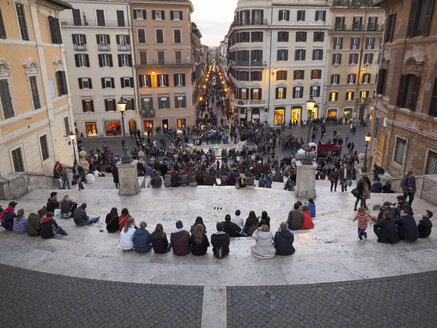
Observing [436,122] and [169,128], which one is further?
[169,128]

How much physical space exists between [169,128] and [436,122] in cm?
3085

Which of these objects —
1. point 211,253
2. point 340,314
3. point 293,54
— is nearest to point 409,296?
point 340,314

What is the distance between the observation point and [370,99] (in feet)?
151

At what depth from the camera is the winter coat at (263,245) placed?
8398 mm

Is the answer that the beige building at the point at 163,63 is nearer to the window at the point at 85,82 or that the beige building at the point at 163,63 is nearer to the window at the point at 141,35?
the window at the point at 141,35

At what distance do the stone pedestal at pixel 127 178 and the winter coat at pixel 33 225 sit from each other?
5.28 meters

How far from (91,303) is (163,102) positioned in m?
35.2

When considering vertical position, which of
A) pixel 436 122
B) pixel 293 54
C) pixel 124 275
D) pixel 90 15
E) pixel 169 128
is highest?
pixel 90 15

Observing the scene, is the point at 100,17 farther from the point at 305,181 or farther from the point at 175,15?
the point at 305,181

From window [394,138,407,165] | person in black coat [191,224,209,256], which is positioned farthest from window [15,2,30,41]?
window [394,138,407,165]

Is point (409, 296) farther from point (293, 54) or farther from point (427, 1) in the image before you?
point (293, 54)

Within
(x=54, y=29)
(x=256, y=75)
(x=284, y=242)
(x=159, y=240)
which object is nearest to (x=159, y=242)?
(x=159, y=240)

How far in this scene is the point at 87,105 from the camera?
38469 millimetres

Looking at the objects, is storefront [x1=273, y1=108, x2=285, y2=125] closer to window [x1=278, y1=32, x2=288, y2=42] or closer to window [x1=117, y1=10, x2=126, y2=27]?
window [x1=278, y1=32, x2=288, y2=42]
